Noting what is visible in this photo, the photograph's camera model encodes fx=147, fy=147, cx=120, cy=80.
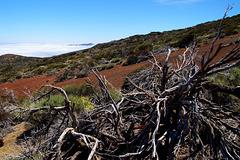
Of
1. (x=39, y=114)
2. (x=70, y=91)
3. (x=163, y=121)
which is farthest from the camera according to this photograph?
(x=70, y=91)

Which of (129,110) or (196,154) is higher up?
(129,110)

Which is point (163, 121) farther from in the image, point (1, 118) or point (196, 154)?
point (1, 118)

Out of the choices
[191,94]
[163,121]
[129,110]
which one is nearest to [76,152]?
[129,110]

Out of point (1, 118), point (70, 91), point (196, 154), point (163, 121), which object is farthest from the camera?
point (70, 91)

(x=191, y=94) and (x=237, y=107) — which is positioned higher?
(x=191, y=94)

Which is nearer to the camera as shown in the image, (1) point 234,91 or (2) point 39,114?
(1) point 234,91

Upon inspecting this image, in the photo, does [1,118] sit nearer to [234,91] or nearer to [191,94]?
[191,94]

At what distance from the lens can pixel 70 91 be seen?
7457 millimetres

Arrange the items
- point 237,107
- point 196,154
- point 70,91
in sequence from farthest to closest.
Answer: point 70,91
point 237,107
point 196,154

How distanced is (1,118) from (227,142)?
630 cm

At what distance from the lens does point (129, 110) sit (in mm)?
2217

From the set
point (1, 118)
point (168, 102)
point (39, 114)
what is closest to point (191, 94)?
point (168, 102)

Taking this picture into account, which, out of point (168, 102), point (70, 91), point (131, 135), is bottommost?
point (70, 91)

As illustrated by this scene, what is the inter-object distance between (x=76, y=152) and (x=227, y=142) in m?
1.58
